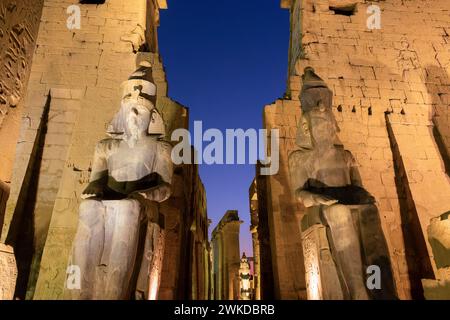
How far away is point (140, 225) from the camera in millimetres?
3676

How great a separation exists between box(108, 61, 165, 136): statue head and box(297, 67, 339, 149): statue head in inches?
68.3

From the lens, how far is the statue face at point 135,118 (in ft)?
13.9

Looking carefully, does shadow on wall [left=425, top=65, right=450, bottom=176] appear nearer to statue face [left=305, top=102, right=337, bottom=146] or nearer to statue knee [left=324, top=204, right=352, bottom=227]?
statue face [left=305, top=102, right=337, bottom=146]

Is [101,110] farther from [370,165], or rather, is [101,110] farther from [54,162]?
[370,165]

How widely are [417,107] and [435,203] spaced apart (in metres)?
1.90

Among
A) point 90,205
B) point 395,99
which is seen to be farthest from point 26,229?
point 395,99

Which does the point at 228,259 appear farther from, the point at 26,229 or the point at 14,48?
the point at 14,48

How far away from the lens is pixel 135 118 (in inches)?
167

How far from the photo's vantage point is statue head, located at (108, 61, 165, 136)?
4242 mm

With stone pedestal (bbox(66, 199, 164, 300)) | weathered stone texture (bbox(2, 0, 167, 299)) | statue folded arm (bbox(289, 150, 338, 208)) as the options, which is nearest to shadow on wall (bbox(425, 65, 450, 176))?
statue folded arm (bbox(289, 150, 338, 208))

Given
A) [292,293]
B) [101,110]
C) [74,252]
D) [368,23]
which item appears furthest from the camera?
[368,23]

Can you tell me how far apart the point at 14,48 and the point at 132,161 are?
1.54 meters

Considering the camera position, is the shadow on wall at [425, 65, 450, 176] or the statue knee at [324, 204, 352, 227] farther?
the shadow on wall at [425, 65, 450, 176]

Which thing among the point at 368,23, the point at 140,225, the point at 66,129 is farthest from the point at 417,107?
the point at 66,129
